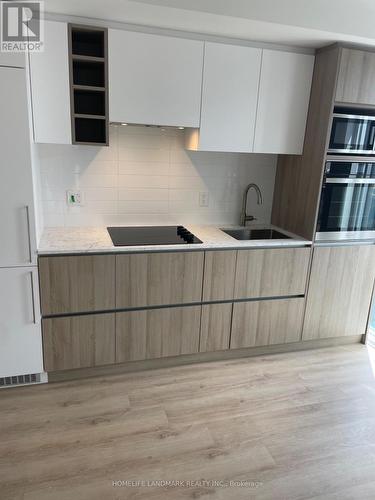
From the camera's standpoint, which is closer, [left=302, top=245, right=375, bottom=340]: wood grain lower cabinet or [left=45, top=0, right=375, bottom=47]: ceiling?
[left=45, top=0, right=375, bottom=47]: ceiling

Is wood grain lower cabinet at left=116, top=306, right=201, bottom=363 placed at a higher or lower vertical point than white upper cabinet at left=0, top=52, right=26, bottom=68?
lower

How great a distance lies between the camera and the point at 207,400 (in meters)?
2.44

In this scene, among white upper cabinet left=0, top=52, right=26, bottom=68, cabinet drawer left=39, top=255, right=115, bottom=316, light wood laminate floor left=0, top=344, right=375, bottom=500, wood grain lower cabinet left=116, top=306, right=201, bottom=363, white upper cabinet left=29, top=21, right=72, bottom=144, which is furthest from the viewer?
wood grain lower cabinet left=116, top=306, right=201, bottom=363

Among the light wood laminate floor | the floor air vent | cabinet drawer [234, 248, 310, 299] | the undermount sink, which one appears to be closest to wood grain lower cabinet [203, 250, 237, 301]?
cabinet drawer [234, 248, 310, 299]

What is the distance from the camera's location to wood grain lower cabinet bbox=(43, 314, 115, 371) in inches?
94.7

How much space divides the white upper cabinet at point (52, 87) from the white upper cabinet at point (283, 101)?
52.0 inches

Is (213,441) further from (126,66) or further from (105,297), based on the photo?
(126,66)

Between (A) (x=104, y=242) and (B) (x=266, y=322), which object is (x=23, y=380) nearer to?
(A) (x=104, y=242)

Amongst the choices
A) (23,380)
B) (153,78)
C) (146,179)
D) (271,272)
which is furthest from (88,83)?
Result: (23,380)

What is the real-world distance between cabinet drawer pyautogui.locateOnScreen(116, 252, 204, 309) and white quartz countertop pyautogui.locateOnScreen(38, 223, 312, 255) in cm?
5

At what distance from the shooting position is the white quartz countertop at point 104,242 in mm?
2324

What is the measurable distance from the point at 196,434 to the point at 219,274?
104 centimetres

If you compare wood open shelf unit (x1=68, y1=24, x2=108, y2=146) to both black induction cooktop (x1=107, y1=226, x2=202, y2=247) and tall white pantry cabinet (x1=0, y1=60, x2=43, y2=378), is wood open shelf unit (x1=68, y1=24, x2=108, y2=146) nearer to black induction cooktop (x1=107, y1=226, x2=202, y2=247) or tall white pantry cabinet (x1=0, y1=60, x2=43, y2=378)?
tall white pantry cabinet (x1=0, y1=60, x2=43, y2=378)

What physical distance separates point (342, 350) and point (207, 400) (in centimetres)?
141
